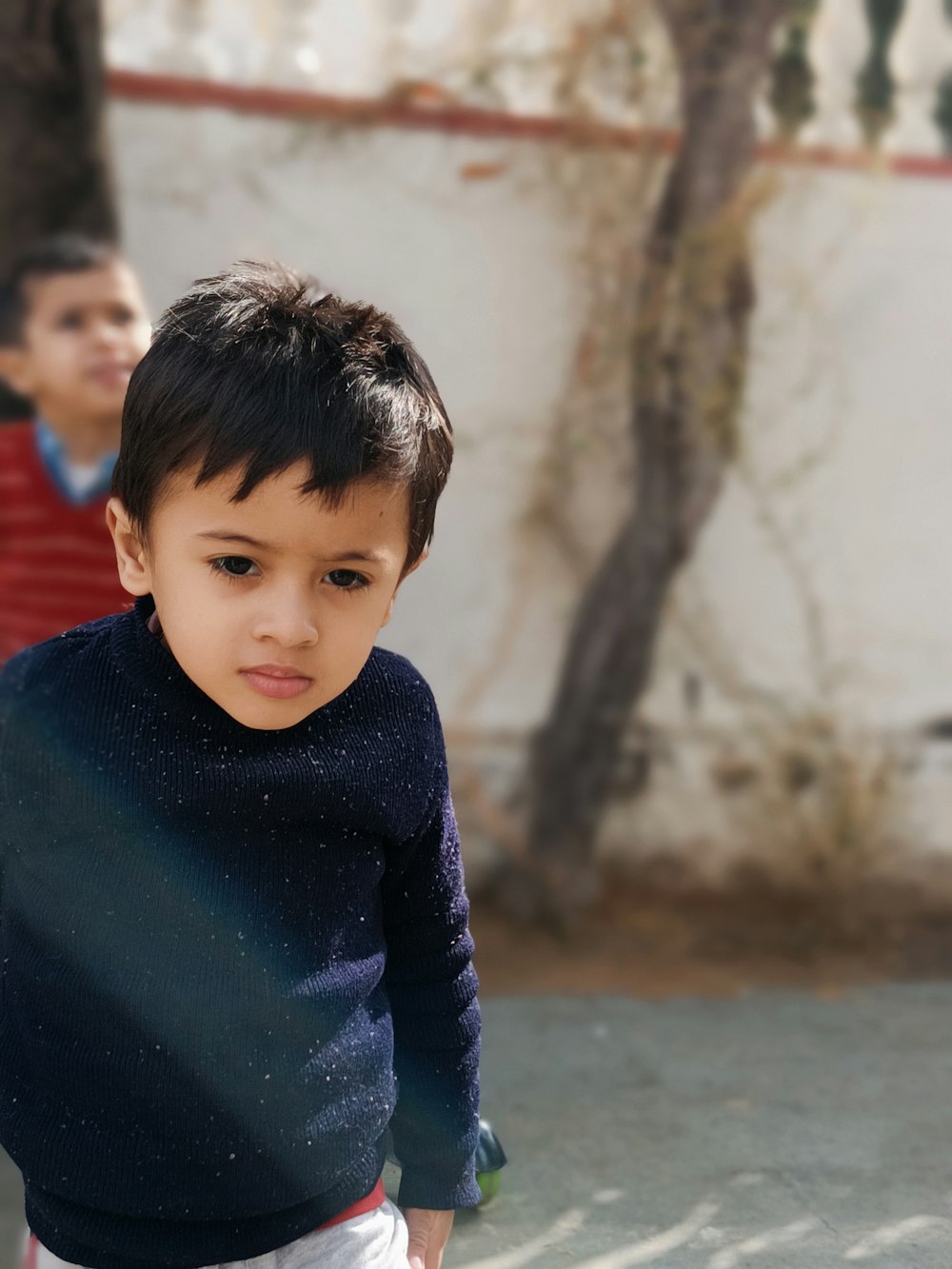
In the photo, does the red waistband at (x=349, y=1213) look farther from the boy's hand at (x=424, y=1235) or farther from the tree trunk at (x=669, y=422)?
the tree trunk at (x=669, y=422)

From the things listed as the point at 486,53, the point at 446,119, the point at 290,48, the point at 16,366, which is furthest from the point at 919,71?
the point at 16,366

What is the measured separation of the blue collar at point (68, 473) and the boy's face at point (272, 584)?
1.35 meters

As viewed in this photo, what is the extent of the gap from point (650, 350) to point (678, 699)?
0.91 metres

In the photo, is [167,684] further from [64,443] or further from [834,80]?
[834,80]

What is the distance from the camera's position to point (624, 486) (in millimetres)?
3643

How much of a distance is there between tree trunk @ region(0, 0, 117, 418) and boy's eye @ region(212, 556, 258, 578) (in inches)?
69.4

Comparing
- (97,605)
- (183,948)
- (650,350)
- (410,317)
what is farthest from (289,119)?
(183,948)

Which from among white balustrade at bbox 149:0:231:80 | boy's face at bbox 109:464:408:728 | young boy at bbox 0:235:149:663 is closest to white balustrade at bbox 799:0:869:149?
white balustrade at bbox 149:0:231:80

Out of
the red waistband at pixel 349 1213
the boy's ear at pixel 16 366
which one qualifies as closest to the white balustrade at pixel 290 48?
the boy's ear at pixel 16 366

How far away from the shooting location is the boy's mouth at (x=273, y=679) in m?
1.37

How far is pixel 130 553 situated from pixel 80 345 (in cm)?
138

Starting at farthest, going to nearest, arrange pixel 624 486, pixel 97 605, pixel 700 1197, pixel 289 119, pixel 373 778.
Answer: pixel 624 486
pixel 289 119
pixel 97 605
pixel 700 1197
pixel 373 778

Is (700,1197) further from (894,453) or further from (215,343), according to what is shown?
(894,453)

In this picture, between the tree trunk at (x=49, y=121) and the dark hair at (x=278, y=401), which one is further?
the tree trunk at (x=49, y=121)
